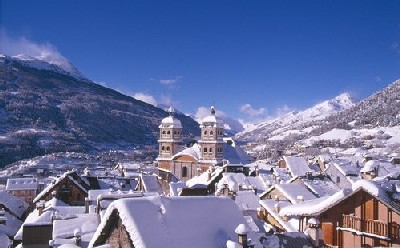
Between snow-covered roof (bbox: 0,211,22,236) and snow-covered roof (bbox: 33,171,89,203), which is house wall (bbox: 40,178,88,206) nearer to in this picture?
snow-covered roof (bbox: 33,171,89,203)

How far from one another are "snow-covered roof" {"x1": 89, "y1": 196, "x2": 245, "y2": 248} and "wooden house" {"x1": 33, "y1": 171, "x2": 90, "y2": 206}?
38.3 metres

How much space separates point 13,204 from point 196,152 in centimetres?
5251

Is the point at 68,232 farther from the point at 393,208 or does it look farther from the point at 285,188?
the point at 285,188

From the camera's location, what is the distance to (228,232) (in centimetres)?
1888

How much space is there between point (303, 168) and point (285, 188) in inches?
1200

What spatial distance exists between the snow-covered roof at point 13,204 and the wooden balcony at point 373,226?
4586 centimetres

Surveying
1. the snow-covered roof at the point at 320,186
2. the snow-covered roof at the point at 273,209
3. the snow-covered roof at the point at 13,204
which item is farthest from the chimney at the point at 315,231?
the snow-covered roof at the point at 13,204

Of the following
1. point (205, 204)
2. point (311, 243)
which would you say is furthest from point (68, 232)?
point (311, 243)

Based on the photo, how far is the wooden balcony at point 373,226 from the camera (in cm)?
1981

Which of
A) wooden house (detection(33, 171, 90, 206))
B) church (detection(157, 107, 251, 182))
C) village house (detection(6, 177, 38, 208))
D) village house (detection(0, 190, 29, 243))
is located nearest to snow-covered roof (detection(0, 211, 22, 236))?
village house (detection(0, 190, 29, 243))

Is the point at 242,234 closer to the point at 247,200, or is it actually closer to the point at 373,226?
the point at 373,226

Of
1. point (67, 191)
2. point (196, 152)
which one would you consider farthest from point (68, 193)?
point (196, 152)

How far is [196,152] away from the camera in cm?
10675

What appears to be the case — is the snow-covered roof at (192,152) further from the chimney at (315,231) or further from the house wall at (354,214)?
the chimney at (315,231)
